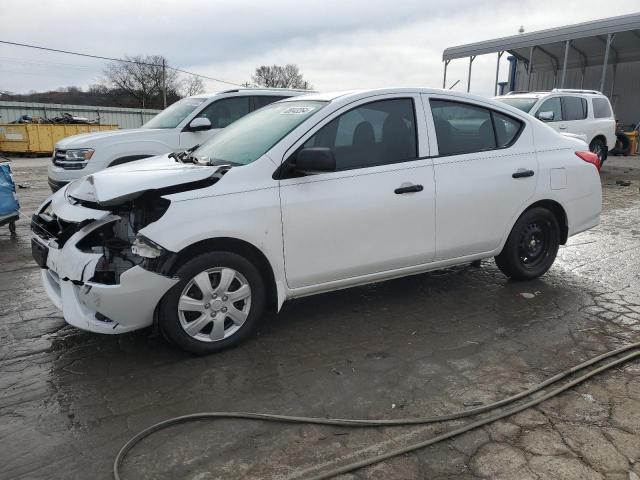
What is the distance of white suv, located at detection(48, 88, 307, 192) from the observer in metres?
7.64

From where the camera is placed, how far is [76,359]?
3.60 meters

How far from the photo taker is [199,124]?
7.83m

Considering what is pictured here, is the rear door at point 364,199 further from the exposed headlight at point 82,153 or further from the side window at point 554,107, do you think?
the side window at point 554,107

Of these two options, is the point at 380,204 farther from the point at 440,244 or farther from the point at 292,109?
the point at 292,109

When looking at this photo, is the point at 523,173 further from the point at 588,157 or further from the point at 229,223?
the point at 229,223

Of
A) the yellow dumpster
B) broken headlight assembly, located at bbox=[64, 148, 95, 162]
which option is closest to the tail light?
broken headlight assembly, located at bbox=[64, 148, 95, 162]

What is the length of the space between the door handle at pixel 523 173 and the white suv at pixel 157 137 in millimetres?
4790

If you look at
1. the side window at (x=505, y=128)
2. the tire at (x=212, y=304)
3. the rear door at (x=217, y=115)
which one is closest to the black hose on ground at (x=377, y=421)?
the tire at (x=212, y=304)

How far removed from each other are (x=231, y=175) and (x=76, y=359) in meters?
1.65

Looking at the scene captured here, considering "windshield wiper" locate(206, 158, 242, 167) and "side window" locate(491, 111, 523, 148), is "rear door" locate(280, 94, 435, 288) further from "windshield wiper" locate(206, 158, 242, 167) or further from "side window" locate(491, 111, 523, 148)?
"side window" locate(491, 111, 523, 148)

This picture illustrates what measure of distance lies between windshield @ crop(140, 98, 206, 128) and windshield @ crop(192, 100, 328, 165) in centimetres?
384

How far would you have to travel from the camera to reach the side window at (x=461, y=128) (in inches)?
172

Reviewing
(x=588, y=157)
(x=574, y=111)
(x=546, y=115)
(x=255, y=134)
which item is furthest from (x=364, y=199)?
(x=574, y=111)

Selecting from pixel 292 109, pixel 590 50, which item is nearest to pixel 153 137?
pixel 292 109
